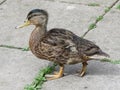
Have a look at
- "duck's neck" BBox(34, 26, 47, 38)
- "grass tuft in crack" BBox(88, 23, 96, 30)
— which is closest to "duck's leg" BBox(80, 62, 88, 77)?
"duck's neck" BBox(34, 26, 47, 38)

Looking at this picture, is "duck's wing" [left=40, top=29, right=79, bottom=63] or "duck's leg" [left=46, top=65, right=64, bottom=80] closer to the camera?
"duck's wing" [left=40, top=29, right=79, bottom=63]

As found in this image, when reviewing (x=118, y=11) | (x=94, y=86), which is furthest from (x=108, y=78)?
(x=118, y=11)

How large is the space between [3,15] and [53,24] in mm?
1032

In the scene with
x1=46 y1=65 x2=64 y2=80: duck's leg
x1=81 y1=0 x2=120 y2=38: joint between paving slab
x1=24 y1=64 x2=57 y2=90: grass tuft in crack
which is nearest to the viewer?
x1=24 y1=64 x2=57 y2=90: grass tuft in crack

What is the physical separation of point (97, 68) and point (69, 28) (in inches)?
55.5

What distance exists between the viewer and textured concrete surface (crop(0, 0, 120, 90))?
5520mm

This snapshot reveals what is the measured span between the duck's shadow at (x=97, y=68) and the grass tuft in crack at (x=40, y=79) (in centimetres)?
13

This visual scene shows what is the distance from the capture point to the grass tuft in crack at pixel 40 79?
17.7 ft

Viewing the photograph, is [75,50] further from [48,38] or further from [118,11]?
[118,11]

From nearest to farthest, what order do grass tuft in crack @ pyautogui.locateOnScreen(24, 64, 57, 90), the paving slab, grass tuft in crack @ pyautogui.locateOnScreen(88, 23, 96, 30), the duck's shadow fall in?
1. grass tuft in crack @ pyautogui.locateOnScreen(24, 64, 57, 90)
2. the paving slab
3. the duck's shadow
4. grass tuft in crack @ pyautogui.locateOnScreen(88, 23, 96, 30)

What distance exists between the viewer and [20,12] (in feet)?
25.5

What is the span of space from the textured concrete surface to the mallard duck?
11.8 inches

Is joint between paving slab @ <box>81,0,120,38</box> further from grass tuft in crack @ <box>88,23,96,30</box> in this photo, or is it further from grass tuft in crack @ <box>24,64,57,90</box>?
grass tuft in crack @ <box>24,64,57,90</box>

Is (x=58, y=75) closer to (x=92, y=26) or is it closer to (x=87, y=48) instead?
(x=87, y=48)
